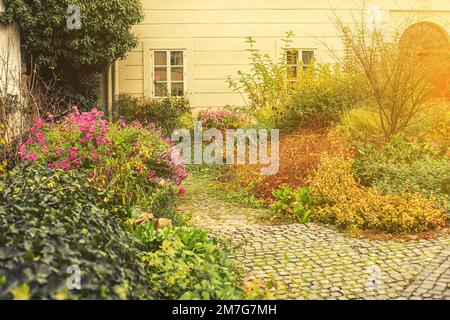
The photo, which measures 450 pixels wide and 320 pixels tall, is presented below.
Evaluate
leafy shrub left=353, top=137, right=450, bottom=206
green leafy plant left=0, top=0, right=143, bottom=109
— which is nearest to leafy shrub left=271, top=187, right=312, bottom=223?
leafy shrub left=353, top=137, right=450, bottom=206

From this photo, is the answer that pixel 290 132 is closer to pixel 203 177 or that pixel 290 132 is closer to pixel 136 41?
pixel 203 177

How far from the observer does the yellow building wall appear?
15.3m

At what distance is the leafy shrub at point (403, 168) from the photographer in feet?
24.7

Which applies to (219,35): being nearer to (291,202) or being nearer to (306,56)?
(306,56)

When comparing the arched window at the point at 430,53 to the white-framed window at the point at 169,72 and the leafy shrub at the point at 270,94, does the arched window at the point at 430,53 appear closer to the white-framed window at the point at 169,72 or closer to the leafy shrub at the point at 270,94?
the leafy shrub at the point at 270,94

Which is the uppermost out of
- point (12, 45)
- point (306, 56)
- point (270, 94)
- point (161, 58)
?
point (306, 56)

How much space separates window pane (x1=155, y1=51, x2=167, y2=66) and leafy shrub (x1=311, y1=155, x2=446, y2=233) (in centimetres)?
881

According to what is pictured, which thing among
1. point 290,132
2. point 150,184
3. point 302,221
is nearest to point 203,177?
point 290,132

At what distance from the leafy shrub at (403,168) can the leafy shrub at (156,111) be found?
6640mm

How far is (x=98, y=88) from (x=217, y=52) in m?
3.38

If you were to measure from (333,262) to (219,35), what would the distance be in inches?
432

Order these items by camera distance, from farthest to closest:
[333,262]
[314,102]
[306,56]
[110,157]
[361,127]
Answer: [306,56], [314,102], [361,127], [110,157], [333,262]

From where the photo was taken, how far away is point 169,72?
15.4 m

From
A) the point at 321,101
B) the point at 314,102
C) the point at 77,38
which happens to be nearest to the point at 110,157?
the point at 314,102
